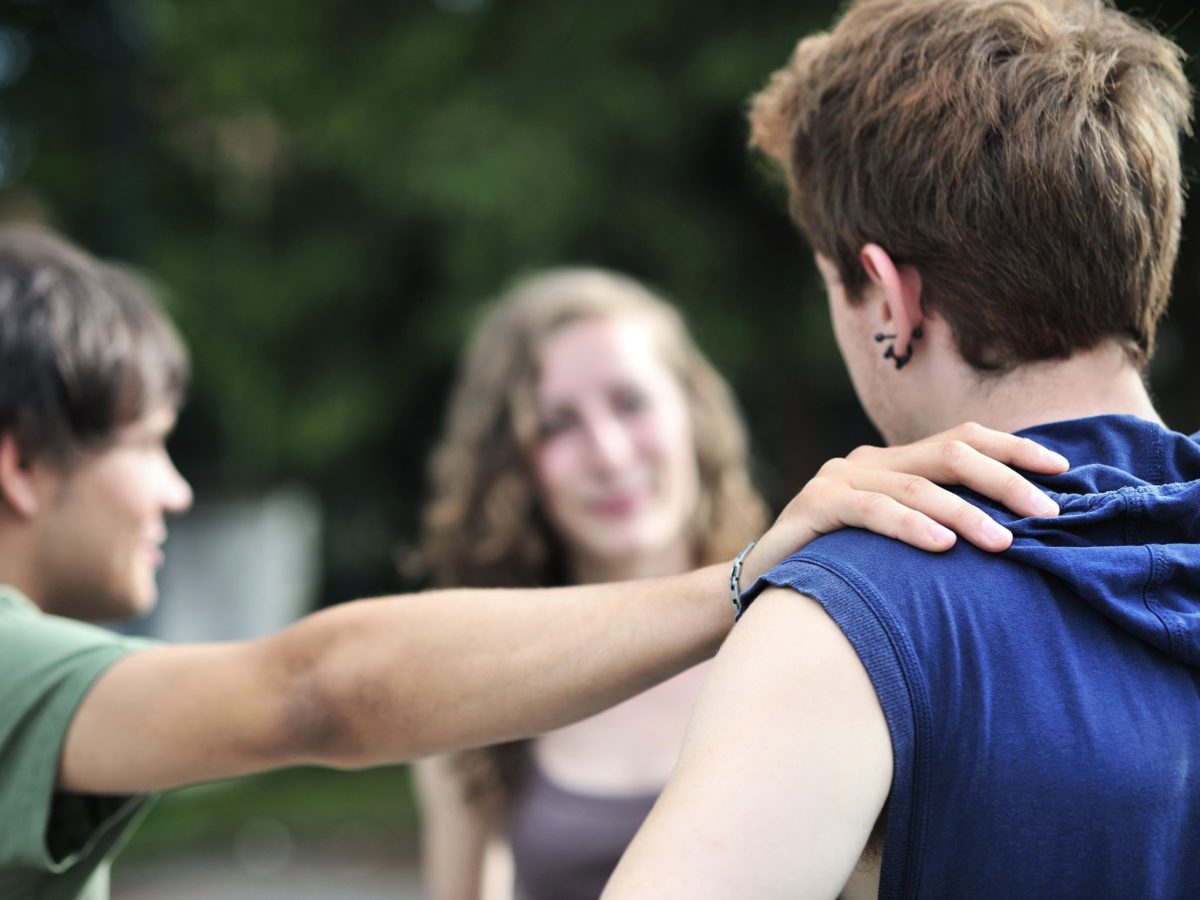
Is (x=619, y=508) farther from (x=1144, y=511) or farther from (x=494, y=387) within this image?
(x=1144, y=511)

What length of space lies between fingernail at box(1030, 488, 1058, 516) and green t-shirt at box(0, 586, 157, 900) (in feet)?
4.44

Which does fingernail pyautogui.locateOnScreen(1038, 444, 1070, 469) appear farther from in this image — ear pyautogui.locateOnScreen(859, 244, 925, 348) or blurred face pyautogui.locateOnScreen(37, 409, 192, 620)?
blurred face pyautogui.locateOnScreen(37, 409, 192, 620)

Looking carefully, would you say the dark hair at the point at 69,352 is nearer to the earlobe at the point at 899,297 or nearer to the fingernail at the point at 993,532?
the earlobe at the point at 899,297

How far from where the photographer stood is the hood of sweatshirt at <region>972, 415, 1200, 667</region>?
4.35 ft

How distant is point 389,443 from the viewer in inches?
366

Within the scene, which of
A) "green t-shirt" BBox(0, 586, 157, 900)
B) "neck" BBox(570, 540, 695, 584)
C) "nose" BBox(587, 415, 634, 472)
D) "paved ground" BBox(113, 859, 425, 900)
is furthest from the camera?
"paved ground" BBox(113, 859, 425, 900)

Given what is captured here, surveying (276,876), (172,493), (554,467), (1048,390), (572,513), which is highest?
(1048,390)

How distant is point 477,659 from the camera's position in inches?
71.7

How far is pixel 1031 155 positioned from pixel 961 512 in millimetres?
422

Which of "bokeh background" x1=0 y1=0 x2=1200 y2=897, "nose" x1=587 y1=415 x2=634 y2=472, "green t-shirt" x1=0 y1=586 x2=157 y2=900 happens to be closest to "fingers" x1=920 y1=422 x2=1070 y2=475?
"green t-shirt" x1=0 y1=586 x2=157 y2=900

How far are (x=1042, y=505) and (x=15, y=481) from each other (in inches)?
68.1

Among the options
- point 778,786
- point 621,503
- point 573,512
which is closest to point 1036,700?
point 778,786

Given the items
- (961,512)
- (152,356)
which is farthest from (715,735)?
(152,356)

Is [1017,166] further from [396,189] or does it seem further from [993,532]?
[396,189]
